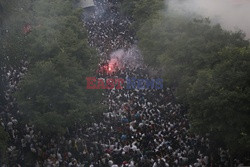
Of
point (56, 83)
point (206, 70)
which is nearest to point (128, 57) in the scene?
point (206, 70)

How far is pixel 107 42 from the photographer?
3606 centimetres

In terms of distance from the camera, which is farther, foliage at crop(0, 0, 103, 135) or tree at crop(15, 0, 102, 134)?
foliage at crop(0, 0, 103, 135)

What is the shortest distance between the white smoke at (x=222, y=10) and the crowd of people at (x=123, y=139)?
11007mm

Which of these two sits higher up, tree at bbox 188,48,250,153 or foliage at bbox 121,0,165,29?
foliage at bbox 121,0,165,29

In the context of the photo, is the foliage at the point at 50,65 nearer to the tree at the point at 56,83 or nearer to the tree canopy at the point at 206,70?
the tree at the point at 56,83

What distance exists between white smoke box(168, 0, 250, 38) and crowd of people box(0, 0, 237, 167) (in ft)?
36.1

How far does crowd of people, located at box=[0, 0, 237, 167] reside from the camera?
17562mm

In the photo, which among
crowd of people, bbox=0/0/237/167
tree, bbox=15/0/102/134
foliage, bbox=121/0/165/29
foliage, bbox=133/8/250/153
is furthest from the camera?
foliage, bbox=121/0/165/29

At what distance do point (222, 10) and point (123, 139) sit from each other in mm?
21020

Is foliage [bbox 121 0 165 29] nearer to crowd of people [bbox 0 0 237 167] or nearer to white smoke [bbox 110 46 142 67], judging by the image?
white smoke [bbox 110 46 142 67]

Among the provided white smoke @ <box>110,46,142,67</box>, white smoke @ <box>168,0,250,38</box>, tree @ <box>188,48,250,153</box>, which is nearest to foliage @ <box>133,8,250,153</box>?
tree @ <box>188,48,250,153</box>

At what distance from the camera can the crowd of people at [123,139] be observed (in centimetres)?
1756

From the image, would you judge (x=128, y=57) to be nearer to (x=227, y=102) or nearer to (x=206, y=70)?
(x=206, y=70)

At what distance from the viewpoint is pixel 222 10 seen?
1352 inches
